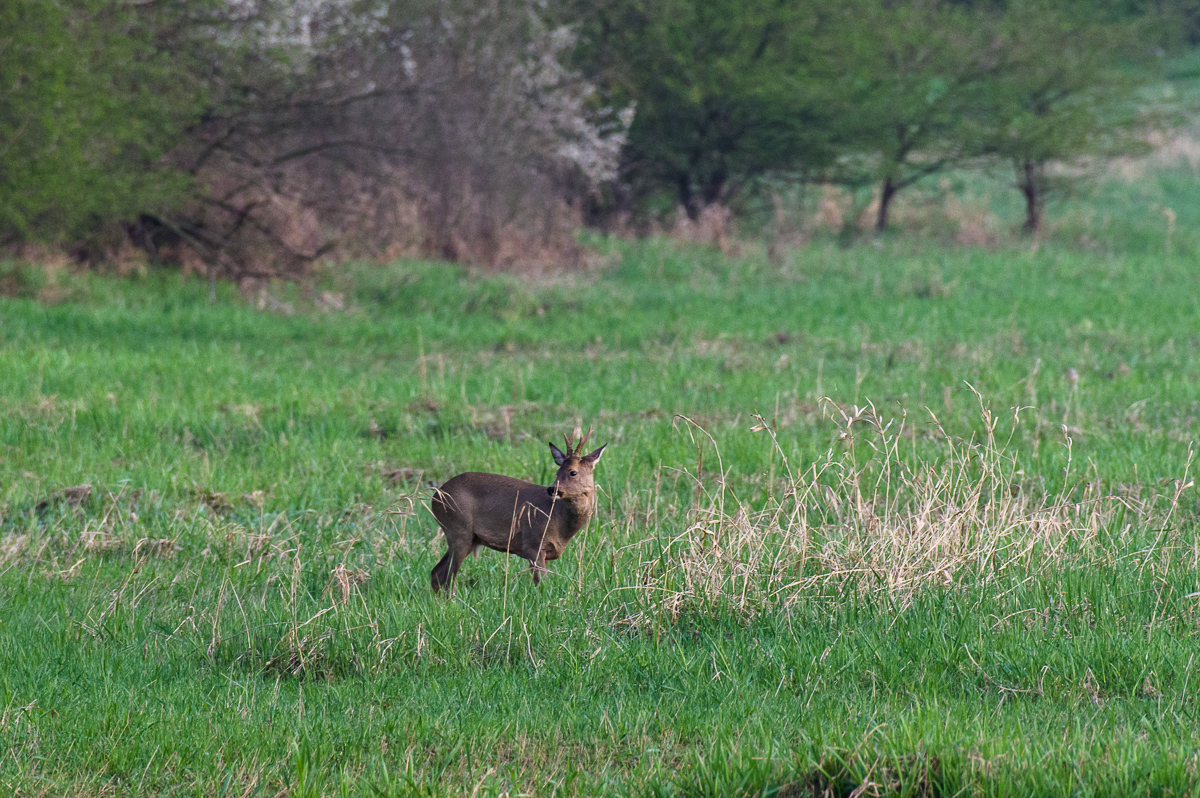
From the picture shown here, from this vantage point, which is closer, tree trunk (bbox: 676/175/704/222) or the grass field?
the grass field

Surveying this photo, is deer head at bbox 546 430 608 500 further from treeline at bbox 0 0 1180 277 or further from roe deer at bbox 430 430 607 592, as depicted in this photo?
treeline at bbox 0 0 1180 277

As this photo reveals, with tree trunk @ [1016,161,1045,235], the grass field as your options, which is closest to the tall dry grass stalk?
the grass field

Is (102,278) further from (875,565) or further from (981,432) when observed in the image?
(875,565)

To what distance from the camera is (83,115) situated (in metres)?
15.2

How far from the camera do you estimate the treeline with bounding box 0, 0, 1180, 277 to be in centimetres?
1616

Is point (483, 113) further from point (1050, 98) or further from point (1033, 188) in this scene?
point (1050, 98)

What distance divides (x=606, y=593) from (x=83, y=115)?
12814 mm

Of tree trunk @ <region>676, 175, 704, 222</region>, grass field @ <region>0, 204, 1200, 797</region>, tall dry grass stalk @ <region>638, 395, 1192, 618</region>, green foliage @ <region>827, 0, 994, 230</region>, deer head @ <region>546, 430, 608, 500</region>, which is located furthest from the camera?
tree trunk @ <region>676, 175, 704, 222</region>

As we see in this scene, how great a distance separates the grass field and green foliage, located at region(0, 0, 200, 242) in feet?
12.1

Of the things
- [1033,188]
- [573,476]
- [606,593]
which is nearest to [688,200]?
[1033,188]

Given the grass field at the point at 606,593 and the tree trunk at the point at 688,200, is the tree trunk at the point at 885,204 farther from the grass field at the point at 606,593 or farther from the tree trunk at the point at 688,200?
the grass field at the point at 606,593

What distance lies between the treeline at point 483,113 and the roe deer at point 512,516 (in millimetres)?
11454

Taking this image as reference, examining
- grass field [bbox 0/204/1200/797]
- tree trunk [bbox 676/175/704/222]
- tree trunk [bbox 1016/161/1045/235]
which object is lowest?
grass field [bbox 0/204/1200/797]

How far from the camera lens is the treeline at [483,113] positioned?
53.0 feet
